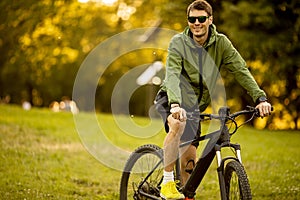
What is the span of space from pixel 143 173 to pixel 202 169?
1.03m

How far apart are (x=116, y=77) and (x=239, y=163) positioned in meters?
28.1

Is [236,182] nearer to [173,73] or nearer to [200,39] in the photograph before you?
[173,73]

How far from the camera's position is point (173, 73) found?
4.48 metres

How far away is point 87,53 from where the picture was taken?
95.2 ft

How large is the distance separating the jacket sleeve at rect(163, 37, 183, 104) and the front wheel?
665 mm

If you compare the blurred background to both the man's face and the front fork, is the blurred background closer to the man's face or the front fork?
the man's face

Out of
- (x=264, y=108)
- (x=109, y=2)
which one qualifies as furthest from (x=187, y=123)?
(x=109, y=2)

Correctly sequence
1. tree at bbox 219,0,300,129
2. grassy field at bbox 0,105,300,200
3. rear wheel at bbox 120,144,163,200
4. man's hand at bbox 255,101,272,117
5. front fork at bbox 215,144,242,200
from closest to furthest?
front fork at bbox 215,144,242,200 → man's hand at bbox 255,101,272,117 → rear wheel at bbox 120,144,163,200 → grassy field at bbox 0,105,300,200 → tree at bbox 219,0,300,129

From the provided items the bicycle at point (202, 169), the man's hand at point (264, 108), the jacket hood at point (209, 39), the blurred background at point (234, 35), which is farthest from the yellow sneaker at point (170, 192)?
the blurred background at point (234, 35)

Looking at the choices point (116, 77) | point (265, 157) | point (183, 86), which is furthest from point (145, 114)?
point (183, 86)

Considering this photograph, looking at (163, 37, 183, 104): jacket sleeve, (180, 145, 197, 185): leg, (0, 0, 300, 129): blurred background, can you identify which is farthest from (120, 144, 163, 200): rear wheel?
(0, 0, 300, 129): blurred background

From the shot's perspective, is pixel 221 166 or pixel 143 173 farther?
pixel 143 173

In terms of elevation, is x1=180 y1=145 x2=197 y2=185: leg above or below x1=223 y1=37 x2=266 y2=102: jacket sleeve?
below

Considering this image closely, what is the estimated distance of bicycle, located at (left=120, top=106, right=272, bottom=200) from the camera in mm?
4105
